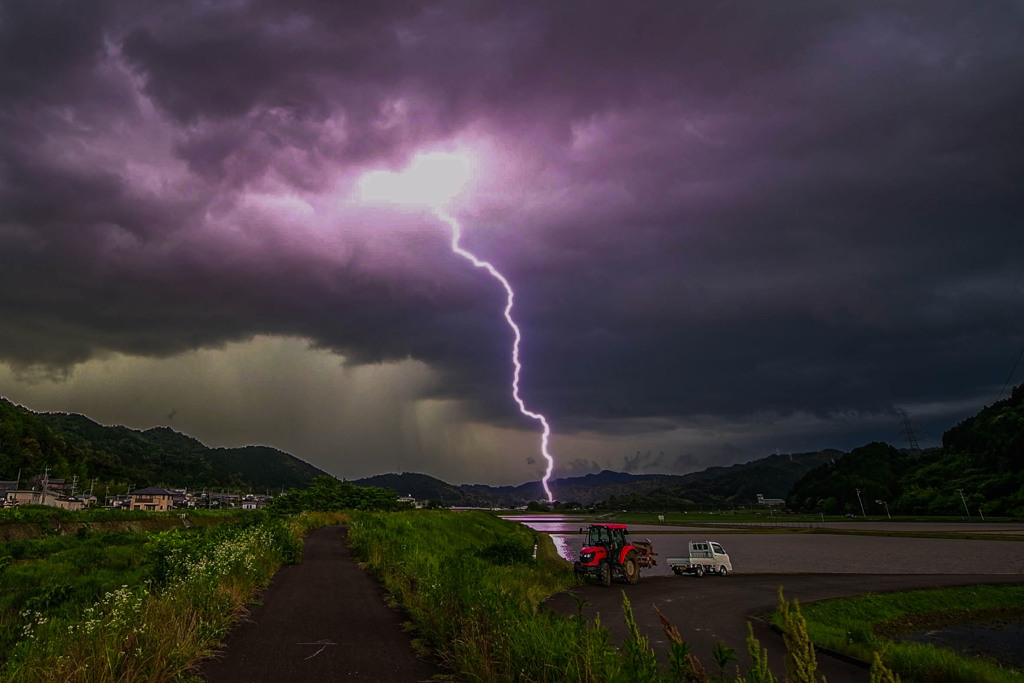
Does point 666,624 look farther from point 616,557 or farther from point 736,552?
point 736,552

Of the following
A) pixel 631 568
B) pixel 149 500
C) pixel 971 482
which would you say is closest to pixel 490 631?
pixel 631 568

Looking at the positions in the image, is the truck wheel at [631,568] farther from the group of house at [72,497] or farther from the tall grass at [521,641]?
the group of house at [72,497]

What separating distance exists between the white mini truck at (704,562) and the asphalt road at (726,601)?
82 cm

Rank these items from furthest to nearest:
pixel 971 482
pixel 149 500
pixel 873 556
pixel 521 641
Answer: pixel 971 482 → pixel 149 500 → pixel 873 556 → pixel 521 641

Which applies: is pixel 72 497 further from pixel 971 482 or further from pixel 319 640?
pixel 971 482

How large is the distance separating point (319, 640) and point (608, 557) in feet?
71.3

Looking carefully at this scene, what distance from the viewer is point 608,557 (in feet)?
105

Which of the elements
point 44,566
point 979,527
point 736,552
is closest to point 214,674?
point 44,566

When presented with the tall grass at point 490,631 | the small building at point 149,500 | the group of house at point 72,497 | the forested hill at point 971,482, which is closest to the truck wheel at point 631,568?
the tall grass at point 490,631

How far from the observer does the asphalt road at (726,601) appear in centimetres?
1961

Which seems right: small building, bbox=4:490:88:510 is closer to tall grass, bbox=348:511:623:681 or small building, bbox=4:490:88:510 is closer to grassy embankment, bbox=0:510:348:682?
grassy embankment, bbox=0:510:348:682

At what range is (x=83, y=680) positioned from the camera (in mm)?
7918

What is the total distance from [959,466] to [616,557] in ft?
677

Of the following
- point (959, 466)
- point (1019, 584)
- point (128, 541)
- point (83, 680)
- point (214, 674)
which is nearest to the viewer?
point (83, 680)
